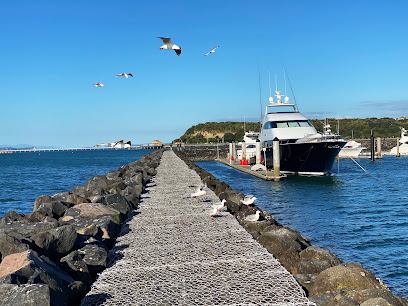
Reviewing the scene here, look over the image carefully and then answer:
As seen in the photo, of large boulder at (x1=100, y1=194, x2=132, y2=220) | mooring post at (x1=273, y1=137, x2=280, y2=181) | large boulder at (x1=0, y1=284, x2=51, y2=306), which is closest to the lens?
large boulder at (x1=0, y1=284, x2=51, y2=306)

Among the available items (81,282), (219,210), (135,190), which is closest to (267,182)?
(135,190)

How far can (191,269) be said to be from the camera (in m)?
6.85

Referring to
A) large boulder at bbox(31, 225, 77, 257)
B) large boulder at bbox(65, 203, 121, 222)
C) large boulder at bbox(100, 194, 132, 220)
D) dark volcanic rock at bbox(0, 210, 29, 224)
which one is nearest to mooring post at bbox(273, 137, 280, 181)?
large boulder at bbox(100, 194, 132, 220)

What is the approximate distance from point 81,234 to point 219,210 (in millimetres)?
3904

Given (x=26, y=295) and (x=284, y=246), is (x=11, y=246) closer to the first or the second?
(x=26, y=295)

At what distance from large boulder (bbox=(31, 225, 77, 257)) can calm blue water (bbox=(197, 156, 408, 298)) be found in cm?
651

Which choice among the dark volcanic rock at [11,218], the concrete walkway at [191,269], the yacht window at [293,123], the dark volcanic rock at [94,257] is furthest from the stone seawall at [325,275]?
the yacht window at [293,123]

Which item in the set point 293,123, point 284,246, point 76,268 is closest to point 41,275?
point 76,268

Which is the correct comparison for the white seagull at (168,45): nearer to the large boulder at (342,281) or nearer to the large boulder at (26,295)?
the large boulder at (342,281)

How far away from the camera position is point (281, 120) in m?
37.7

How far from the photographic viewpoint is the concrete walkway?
18.6 ft

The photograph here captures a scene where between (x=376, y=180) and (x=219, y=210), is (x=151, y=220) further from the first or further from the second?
(x=376, y=180)

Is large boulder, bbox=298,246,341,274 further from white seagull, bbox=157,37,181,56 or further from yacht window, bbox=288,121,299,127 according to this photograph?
yacht window, bbox=288,121,299,127

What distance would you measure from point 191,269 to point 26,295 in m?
2.76
